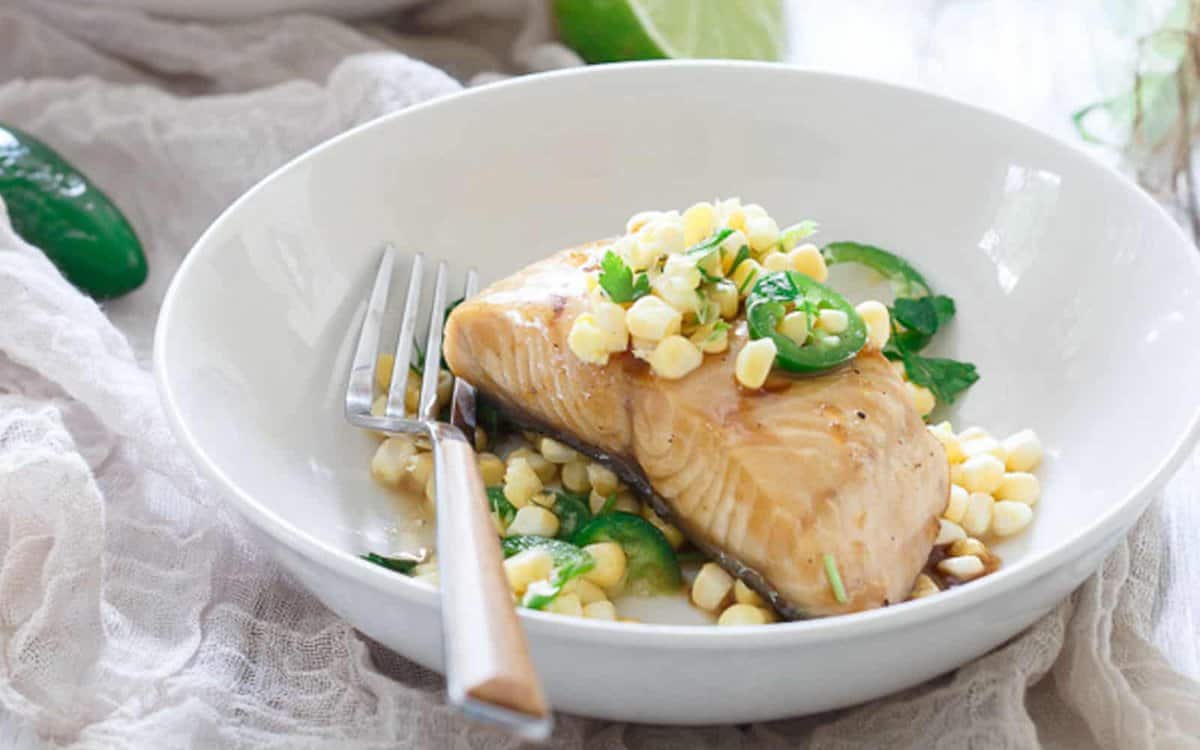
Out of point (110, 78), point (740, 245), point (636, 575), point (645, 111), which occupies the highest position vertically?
point (740, 245)

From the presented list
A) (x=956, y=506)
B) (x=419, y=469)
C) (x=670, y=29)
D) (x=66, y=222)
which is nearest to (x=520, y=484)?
(x=419, y=469)

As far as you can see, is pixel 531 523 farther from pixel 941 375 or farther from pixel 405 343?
pixel 941 375

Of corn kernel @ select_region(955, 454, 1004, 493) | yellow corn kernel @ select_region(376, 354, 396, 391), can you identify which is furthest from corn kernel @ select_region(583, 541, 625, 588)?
yellow corn kernel @ select_region(376, 354, 396, 391)

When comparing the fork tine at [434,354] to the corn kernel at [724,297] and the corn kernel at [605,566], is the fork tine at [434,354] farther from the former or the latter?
the corn kernel at [724,297]

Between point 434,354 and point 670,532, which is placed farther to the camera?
point 434,354

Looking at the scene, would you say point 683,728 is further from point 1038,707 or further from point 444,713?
point 1038,707

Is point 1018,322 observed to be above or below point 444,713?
above

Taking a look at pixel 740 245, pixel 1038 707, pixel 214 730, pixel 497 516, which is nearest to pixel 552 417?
pixel 497 516

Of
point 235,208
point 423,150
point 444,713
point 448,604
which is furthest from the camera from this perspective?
point 423,150
